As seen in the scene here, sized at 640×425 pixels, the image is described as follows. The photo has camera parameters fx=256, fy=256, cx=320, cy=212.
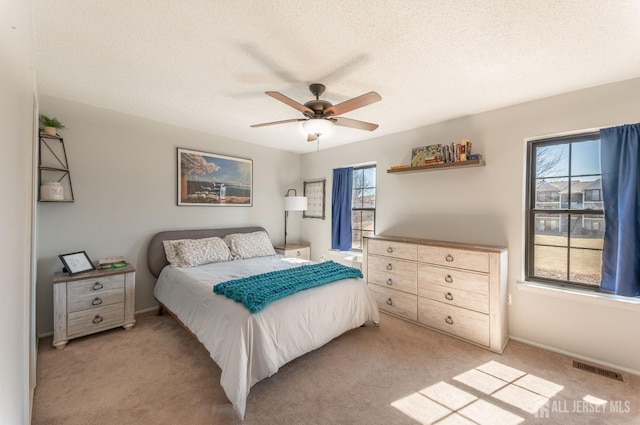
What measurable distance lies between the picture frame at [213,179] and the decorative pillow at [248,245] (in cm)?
57

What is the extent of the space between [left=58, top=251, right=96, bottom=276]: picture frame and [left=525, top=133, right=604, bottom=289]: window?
457 centimetres

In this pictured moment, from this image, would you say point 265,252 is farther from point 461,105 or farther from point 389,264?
point 461,105

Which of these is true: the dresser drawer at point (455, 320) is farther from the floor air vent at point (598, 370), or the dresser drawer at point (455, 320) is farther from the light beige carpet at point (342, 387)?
the floor air vent at point (598, 370)

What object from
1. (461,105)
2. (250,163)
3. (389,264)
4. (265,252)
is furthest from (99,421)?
(461,105)

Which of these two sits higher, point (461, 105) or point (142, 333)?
point (461, 105)

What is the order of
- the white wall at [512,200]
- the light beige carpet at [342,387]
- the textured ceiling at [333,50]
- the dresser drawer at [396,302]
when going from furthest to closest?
the dresser drawer at [396,302] → the white wall at [512,200] → the light beige carpet at [342,387] → the textured ceiling at [333,50]

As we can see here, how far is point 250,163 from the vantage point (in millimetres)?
4250

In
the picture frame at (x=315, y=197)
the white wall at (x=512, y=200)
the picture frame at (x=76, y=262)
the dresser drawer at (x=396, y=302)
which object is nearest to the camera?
the white wall at (x=512, y=200)

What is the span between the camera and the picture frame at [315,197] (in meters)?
4.66

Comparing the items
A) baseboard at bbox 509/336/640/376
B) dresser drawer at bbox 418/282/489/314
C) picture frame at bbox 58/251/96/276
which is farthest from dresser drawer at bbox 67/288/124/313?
baseboard at bbox 509/336/640/376

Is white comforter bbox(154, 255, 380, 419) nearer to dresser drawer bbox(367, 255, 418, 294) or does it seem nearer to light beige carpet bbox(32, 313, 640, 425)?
light beige carpet bbox(32, 313, 640, 425)

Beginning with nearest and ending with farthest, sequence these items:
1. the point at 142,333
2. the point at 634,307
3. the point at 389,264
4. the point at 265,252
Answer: the point at 634,307
the point at 142,333
the point at 389,264
the point at 265,252

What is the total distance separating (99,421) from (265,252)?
2.40 meters

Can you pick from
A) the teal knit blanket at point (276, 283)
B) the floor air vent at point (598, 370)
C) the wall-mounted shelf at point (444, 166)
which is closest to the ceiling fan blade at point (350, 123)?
the wall-mounted shelf at point (444, 166)
